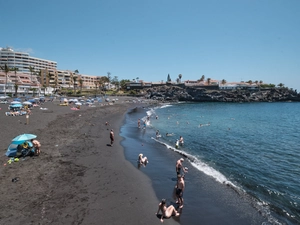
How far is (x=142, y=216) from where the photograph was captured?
9539 mm

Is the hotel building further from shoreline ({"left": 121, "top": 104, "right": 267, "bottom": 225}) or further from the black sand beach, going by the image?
shoreline ({"left": 121, "top": 104, "right": 267, "bottom": 225})

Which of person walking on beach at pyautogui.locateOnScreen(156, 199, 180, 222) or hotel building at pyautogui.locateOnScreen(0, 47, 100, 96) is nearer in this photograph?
person walking on beach at pyautogui.locateOnScreen(156, 199, 180, 222)

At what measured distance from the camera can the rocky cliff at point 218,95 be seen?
138625 mm

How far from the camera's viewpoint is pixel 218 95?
458 feet

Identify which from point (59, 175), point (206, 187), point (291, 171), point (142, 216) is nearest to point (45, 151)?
point (59, 175)

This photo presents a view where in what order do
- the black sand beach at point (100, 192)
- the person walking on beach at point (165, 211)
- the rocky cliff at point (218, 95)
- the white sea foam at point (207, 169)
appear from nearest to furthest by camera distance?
1. the black sand beach at point (100, 192)
2. the person walking on beach at point (165, 211)
3. the white sea foam at point (207, 169)
4. the rocky cliff at point (218, 95)

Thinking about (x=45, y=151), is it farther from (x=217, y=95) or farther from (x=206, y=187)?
(x=217, y=95)

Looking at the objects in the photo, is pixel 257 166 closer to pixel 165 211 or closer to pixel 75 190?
pixel 165 211

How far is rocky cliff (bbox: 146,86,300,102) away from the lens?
455 ft

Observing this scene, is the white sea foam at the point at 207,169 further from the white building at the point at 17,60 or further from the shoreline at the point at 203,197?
the white building at the point at 17,60

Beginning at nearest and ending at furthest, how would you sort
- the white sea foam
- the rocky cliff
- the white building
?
the white sea foam, the white building, the rocky cliff

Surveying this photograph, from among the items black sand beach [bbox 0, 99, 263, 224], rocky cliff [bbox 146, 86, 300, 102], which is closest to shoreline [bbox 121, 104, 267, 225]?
black sand beach [bbox 0, 99, 263, 224]

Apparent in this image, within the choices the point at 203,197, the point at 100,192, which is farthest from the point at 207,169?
the point at 100,192

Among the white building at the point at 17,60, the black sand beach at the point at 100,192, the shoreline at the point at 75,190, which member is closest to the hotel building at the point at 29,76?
the white building at the point at 17,60
